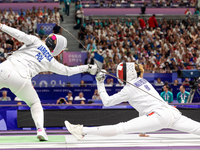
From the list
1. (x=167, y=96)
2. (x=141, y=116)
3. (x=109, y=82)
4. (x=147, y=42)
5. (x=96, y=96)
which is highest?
(x=141, y=116)

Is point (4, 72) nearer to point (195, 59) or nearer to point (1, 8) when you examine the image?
point (195, 59)

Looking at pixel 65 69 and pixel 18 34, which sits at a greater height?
pixel 18 34

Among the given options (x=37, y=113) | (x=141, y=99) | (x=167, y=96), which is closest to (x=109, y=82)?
(x=167, y=96)

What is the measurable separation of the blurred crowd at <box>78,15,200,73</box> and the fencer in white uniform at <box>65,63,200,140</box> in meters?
7.88

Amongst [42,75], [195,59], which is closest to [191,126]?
[42,75]

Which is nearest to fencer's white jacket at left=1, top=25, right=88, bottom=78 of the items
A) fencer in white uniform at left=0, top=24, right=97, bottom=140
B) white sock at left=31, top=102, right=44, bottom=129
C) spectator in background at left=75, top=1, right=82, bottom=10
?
fencer in white uniform at left=0, top=24, right=97, bottom=140

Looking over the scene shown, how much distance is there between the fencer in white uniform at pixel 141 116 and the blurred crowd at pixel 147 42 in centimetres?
788

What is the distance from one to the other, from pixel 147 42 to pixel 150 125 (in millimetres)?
11892

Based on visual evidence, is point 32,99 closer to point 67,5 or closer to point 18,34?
point 18,34

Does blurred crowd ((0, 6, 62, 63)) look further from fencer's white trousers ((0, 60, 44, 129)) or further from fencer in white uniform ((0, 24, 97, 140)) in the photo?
fencer's white trousers ((0, 60, 44, 129))

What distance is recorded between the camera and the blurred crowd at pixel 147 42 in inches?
542

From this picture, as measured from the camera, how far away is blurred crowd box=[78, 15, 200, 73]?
45.1 feet

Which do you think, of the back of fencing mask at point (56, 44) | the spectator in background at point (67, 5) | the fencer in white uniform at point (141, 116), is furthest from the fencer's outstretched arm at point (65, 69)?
the spectator in background at point (67, 5)

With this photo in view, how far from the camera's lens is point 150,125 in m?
3.99
